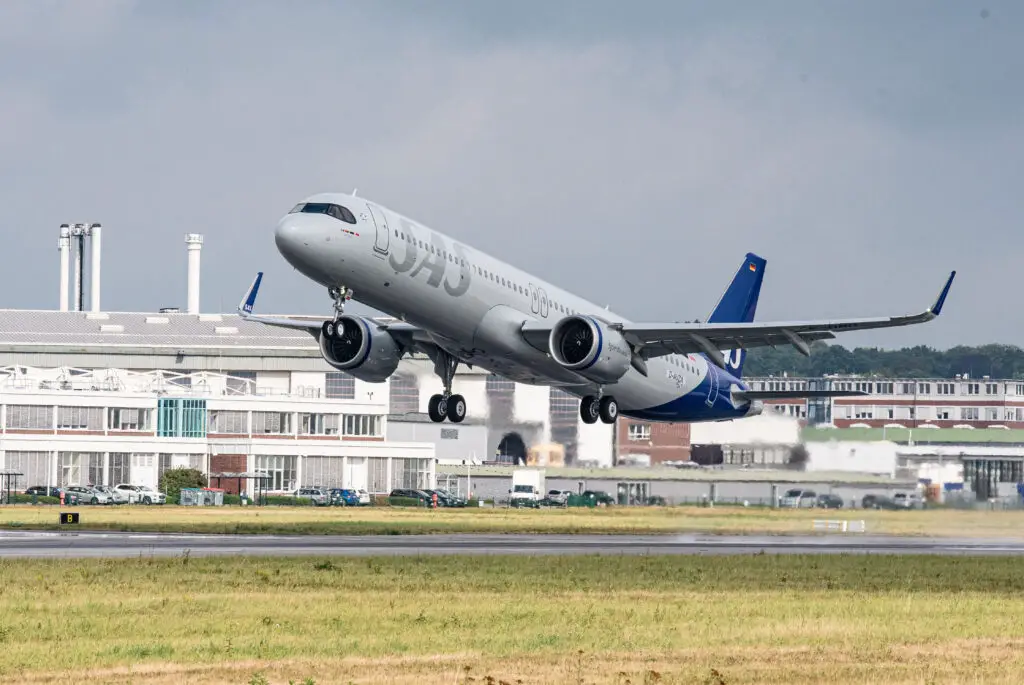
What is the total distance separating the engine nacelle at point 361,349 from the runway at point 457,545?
19.9ft

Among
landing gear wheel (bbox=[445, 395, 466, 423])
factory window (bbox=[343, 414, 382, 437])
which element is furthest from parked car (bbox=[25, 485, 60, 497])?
landing gear wheel (bbox=[445, 395, 466, 423])

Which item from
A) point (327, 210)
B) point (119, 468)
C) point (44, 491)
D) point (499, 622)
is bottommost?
point (499, 622)

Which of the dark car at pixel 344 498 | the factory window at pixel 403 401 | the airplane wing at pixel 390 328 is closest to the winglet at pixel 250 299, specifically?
the airplane wing at pixel 390 328

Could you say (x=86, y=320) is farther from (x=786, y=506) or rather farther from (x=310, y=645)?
(x=310, y=645)

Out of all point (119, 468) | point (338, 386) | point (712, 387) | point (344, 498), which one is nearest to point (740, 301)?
point (712, 387)

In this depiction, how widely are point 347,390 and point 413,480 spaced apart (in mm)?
42872

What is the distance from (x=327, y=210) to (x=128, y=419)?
9331 centimetres

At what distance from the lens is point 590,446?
3681 inches

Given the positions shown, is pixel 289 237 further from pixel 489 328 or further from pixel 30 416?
pixel 30 416

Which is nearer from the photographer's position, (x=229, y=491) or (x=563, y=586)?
(x=563, y=586)

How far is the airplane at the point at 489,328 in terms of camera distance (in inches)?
1897

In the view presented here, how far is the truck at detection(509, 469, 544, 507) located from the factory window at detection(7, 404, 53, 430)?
39.2m

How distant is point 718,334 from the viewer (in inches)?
2255

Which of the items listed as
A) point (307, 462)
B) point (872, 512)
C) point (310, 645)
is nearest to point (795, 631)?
point (310, 645)
